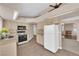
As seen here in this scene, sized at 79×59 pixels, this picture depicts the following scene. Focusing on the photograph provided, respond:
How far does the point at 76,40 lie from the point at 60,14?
46 centimetres

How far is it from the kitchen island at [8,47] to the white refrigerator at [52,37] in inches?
19.7

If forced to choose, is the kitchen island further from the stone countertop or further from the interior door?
the interior door

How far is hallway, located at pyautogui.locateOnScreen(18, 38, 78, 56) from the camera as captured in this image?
143 centimetres

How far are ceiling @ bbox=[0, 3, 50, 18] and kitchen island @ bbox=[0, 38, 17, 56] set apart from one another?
447mm

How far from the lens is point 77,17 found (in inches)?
55.1

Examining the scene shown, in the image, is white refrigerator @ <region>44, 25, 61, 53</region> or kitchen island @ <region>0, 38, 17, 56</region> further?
white refrigerator @ <region>44, 25, 61, 53</region>

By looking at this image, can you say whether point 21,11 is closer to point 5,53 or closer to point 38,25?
point 38,25

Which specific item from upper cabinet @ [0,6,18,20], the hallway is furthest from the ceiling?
the hallway

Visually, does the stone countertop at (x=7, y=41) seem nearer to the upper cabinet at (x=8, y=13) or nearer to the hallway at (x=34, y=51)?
the hallway at (x=34, y=51)

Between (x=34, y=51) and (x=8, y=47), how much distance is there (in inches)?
15.4

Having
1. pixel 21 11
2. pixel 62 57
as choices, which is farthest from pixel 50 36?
pixel 21 11

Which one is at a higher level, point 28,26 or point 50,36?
point 28,26

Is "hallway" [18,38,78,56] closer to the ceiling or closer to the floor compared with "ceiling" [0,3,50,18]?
closer to the floor

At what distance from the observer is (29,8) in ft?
4.83
